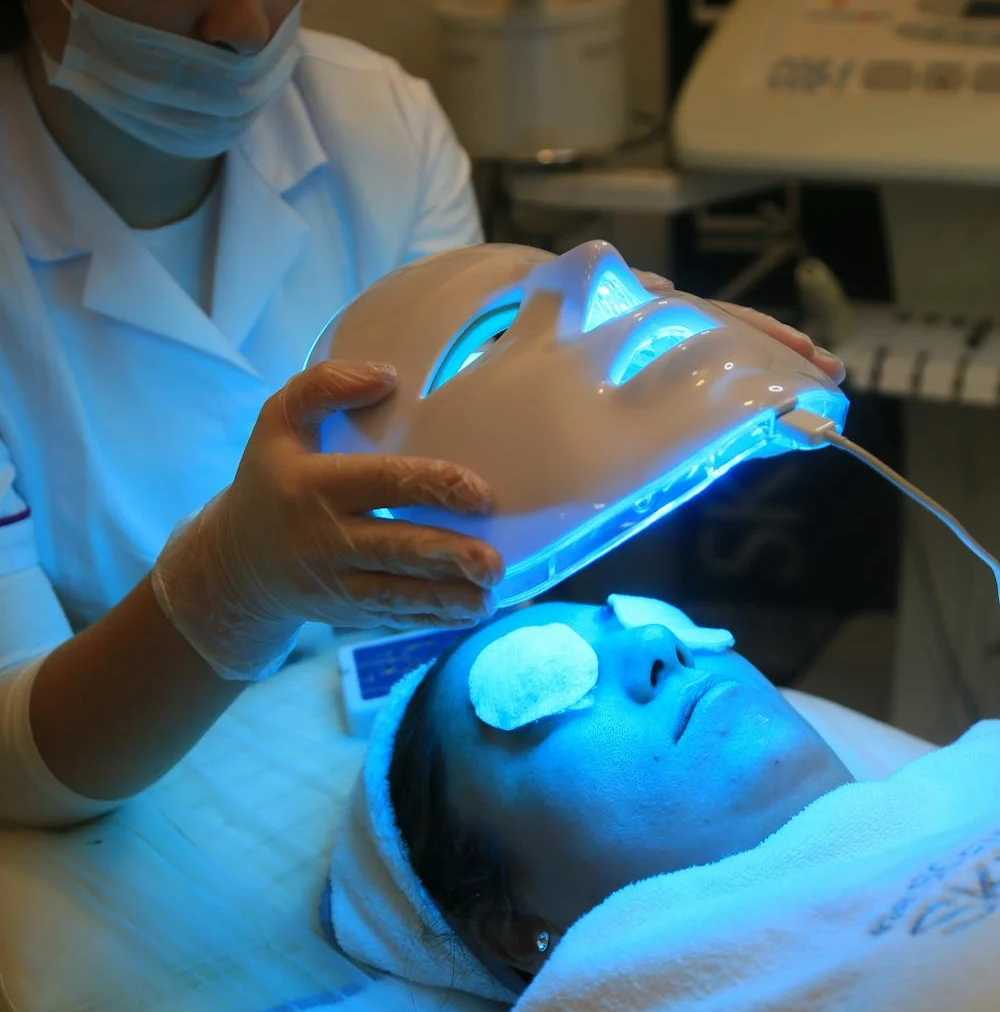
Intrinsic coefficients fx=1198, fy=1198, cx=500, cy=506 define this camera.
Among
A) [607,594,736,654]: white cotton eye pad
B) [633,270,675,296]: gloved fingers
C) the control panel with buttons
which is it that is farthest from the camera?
the control panel with buttons

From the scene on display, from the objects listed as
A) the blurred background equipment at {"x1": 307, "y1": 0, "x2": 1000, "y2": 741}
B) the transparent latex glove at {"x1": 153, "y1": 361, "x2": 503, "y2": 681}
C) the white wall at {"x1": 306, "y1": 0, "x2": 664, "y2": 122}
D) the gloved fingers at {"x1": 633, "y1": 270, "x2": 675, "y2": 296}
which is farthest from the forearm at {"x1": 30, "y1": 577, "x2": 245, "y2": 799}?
the white wall at {"x1": 306, "y1": 0, "x2": 664, "y2": 122}

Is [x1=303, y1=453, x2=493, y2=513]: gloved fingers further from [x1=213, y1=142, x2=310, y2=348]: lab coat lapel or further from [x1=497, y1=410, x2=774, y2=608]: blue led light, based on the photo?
[x1=213, y1=142, x2=310, y2=348]: lab coat lapel

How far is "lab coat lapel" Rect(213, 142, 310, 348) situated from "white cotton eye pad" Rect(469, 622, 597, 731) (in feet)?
1.70

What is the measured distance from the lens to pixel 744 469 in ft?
7.69

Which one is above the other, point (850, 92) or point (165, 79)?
point (165, 79)

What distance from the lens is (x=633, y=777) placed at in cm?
94

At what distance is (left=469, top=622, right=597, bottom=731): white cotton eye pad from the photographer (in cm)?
96

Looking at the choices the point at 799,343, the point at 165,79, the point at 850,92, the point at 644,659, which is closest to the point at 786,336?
the point at 799,343

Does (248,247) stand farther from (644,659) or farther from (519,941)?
(519,941)

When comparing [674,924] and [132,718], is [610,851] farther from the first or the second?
[132,718]

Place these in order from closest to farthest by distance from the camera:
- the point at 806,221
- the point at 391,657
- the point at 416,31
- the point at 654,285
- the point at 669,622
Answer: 1. the point at 654,285
2. the point at 669,622
3. the point at 391,657
4. the point at 416,31
5. the point at 806,221

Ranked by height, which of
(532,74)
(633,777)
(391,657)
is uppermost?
(532,74)

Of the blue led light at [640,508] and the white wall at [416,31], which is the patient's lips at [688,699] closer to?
the blue led light at [640,508]

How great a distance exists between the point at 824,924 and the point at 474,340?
46 cm
